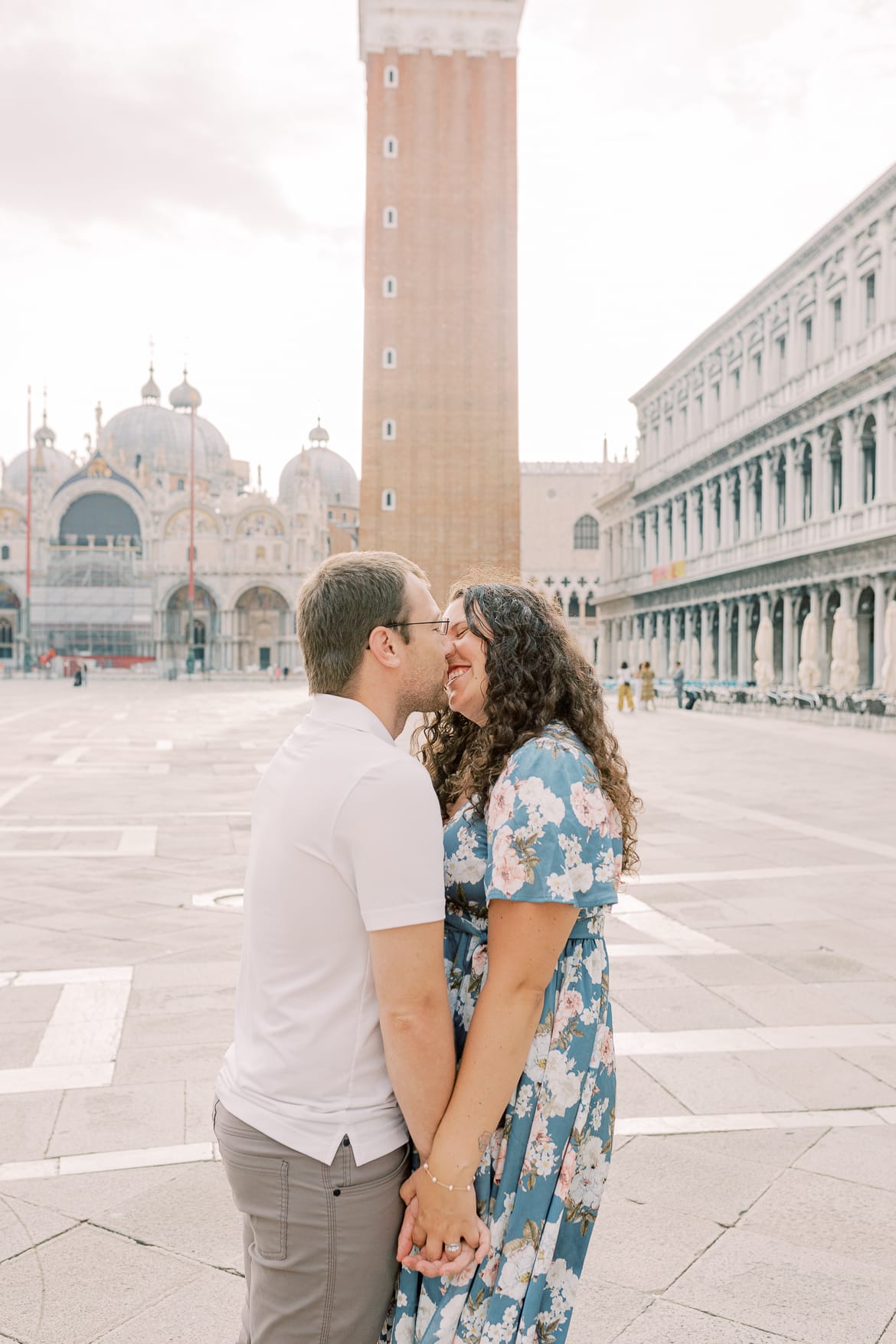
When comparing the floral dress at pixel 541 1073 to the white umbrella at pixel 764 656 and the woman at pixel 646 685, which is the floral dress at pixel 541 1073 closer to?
the woman at pixel 646 685

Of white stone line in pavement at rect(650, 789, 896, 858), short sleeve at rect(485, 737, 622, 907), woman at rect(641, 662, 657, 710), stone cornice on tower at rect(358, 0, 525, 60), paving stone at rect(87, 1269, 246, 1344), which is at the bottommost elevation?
white stone line in pavement at rect(650, 789, 896, 858)

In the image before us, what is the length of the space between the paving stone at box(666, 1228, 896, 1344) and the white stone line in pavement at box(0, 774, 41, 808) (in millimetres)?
10115

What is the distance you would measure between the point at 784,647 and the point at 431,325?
21.6 meters

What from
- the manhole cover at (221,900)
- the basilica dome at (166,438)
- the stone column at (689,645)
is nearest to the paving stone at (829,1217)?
the manhole cover at (221,900)

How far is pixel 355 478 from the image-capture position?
108 metres

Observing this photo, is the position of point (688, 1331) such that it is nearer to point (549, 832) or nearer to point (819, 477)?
point (549, 832)

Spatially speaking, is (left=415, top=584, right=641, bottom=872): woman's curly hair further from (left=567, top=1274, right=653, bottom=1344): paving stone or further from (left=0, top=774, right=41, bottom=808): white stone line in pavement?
(left=0, top=774, right=41, bottom=808): white stone line in pavement

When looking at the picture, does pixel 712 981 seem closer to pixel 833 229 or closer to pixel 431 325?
pixel 833 229

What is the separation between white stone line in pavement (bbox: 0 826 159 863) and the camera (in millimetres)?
8891

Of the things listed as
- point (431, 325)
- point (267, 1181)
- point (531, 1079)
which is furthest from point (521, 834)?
point (431, 325)

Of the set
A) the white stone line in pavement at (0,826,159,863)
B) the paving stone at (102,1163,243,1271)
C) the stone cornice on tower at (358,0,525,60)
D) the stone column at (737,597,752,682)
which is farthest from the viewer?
the stone cornice on tower at (358,0,525,60)

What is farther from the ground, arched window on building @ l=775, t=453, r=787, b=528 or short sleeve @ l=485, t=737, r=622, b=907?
arched window on building @ l=775, t=453, r=787, b=528

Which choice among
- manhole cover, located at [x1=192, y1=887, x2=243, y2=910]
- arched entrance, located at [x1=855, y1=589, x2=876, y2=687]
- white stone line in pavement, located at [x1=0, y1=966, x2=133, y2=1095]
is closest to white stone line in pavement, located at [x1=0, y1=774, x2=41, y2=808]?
manhole cover, located at [x1=192, y1=887, x2=243, y2=910]

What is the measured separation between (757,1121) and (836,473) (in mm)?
32531
